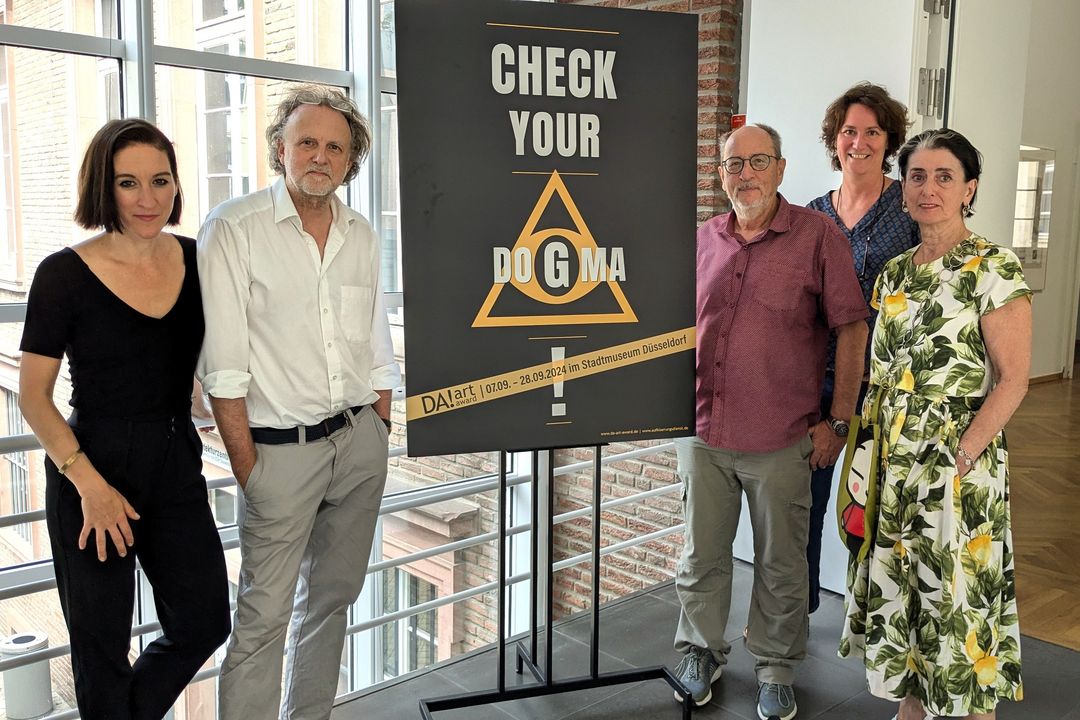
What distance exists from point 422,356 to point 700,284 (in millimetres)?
898

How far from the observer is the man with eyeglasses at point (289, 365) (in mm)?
2031

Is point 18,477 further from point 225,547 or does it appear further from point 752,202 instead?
point 752,202

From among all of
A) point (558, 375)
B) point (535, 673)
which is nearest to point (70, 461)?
point (558, 375)

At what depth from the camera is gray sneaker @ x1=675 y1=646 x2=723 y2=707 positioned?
2695mm

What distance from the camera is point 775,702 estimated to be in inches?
104

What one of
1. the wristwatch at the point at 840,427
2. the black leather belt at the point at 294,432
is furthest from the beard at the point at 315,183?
the wristwatch at the point at 840,427

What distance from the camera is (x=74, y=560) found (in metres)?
1.89

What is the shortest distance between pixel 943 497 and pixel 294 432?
1.59 metres

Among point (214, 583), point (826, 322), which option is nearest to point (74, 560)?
point (214, 583)

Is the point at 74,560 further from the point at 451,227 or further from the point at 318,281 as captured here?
the point at 451,227

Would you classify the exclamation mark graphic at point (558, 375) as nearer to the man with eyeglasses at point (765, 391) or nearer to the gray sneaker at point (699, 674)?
the man with eyeglasses at point (765, 391)

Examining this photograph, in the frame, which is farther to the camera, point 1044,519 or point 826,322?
point 1044,519

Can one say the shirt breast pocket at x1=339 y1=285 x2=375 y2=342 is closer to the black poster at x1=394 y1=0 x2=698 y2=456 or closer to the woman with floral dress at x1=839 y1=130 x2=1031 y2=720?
the black poster at x1=394 y1=0 x2=698 y2=456

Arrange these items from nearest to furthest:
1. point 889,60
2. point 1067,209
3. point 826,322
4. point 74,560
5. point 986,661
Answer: point 74,560
point 986,661
point 826,322
point 889,60
point 1067,209
